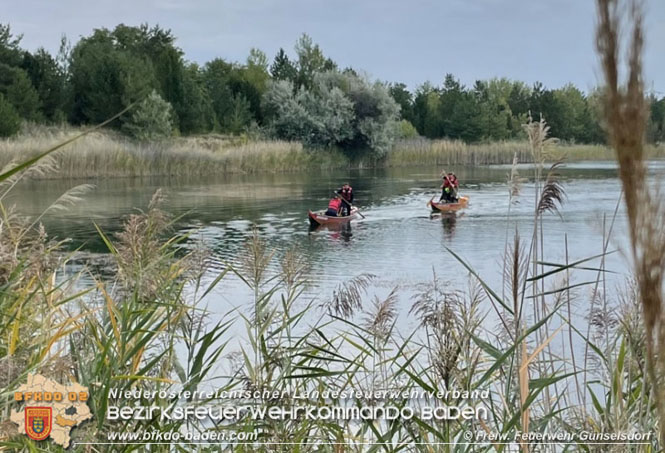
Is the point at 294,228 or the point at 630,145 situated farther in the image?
the point at 294,228

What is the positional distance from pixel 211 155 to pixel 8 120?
8633 mm

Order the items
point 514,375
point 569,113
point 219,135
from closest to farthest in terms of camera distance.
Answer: point 514,375, point 219,135, point 569,113

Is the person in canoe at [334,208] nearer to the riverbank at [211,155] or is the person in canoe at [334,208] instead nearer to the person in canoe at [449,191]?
the person in canoe at [449,191]

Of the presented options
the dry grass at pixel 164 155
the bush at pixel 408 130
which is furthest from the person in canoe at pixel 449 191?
the bush at pixel 408 130

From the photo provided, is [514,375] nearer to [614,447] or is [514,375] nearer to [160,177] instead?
[614,447]

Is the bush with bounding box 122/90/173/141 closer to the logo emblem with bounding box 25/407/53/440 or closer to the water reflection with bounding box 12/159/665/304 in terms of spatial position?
the water reflection with bounding box 12/159/665/304

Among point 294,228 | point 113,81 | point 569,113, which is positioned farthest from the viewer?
point 569,113

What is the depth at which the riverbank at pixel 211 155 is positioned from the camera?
2892cm

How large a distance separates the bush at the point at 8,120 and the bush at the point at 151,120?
5.40 meters

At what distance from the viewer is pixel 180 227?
Answer: 659 inches

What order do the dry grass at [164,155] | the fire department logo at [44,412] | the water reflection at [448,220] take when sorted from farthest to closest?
the dry grass at [164,155], the water reflection at [448,220], the fire department logo at [44,412]

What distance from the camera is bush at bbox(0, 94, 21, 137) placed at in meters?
32.1

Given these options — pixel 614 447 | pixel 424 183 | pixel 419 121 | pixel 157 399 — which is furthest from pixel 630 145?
pixel 419 121

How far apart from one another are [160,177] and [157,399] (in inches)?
1194
